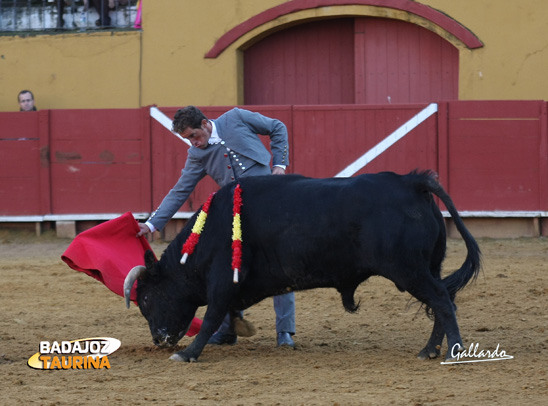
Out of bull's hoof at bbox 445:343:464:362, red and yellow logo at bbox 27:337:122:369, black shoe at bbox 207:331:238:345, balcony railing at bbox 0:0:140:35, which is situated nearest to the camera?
bull's hoof at bbox 445:343:464:362

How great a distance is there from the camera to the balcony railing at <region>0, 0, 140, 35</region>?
11.1m

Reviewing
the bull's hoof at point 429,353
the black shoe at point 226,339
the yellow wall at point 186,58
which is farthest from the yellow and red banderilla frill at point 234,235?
the yellow wall at point 186,58

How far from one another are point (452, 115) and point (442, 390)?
19.4 feet

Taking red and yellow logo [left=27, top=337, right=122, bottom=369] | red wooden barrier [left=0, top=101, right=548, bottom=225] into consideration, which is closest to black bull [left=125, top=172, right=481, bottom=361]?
red and yellow logo [left=27, top=337, right=122, bottom=369]

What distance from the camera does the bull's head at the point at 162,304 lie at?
15.6 ft

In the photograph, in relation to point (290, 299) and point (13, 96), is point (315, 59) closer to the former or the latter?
point (13, 96)

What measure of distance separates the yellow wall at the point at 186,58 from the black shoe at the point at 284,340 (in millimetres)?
5900

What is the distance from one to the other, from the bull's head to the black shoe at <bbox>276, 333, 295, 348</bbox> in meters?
0.48

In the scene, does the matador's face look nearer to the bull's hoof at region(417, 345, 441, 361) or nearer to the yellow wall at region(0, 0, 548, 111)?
the bull's hoof at region(417, 345, 441, 361)

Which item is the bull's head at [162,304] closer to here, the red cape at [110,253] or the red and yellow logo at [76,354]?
the red cape at [110,253]

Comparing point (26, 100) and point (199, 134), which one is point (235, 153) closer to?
point (199, 134)

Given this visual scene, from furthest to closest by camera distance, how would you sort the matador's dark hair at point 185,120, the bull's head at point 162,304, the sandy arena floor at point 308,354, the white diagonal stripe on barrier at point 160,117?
the white diagonal stripe on barrier at point 160,117 < the bull's head at point 162,304 < the matador's dark hair at point 185,120 < the sandy arena floor at point 308,354

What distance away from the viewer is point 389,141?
371 inches

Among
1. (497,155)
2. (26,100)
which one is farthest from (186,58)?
(497,155)
